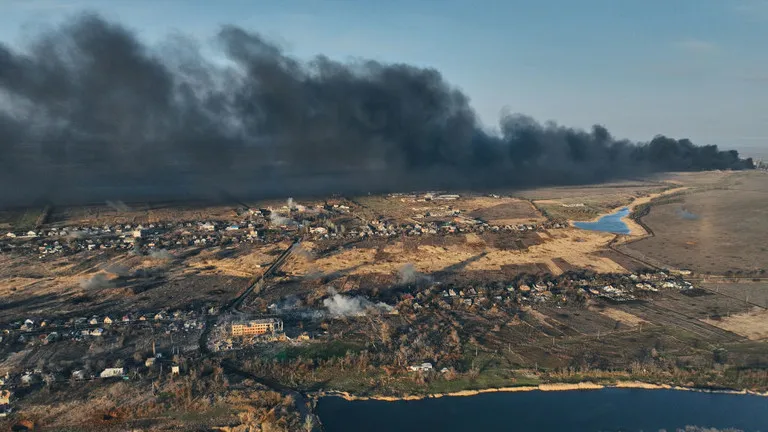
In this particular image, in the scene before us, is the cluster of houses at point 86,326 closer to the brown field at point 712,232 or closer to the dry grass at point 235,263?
the dry grass at point 235,263

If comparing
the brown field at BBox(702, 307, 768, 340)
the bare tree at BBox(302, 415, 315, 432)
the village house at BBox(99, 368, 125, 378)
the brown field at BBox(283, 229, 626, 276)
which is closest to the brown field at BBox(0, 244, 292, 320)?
the brown field at BBox(283, 229, 626, 276)

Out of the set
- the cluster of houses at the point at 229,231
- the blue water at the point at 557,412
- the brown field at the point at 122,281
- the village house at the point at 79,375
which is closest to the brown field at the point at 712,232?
the cluster of houses at the point at 229,231

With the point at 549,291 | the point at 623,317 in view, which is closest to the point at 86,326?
the point at 549,291

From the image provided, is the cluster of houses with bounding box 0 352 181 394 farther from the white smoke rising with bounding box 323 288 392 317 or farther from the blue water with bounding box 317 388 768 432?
the white smoke rising with bounding box 323 288 392 317

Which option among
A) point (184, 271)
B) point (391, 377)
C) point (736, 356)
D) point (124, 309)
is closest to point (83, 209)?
point (184, 271)

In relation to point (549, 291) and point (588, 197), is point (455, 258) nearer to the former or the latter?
point (549, 291)
